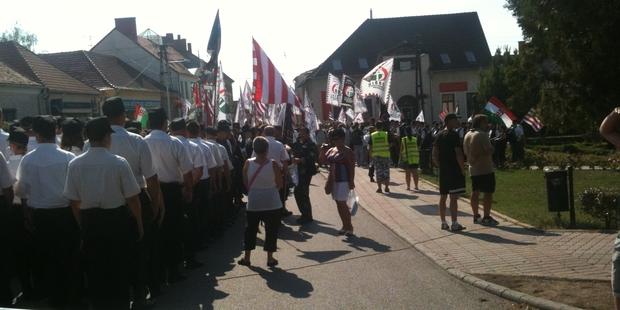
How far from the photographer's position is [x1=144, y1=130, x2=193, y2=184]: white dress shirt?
8188 millimetres

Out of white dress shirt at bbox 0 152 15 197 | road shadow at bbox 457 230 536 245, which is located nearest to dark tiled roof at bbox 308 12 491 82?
road shadow at bbox 457 230 536 245

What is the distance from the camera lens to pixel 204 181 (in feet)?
35.0

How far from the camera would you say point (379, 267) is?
8977 mm

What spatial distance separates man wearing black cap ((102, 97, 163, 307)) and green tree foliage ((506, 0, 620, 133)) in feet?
51.8

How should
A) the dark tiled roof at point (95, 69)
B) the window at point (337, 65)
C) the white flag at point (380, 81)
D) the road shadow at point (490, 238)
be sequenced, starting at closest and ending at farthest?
the road shadow at point (490, 238) < the white flag at point (380, 81) < the dark tiled roof at point (95, 69) < the window at point (337, 65)

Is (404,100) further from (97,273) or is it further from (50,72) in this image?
(97,273)

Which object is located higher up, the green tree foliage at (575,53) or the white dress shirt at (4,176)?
the green tree foliage at (575,53)

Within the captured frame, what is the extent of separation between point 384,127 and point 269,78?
201 inches

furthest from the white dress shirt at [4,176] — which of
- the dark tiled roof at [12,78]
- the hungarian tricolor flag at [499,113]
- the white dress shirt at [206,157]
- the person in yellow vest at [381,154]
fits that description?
the dark tiled roof at [12,78]

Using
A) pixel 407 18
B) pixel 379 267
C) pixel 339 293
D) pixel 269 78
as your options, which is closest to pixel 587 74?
pixel 269 78

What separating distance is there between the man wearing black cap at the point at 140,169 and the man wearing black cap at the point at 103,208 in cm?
62

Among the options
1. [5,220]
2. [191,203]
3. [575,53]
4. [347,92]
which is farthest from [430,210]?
[347,92]

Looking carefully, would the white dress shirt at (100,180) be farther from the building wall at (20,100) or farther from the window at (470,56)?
the window at (470,56)

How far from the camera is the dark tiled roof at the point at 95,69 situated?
2046 inches
